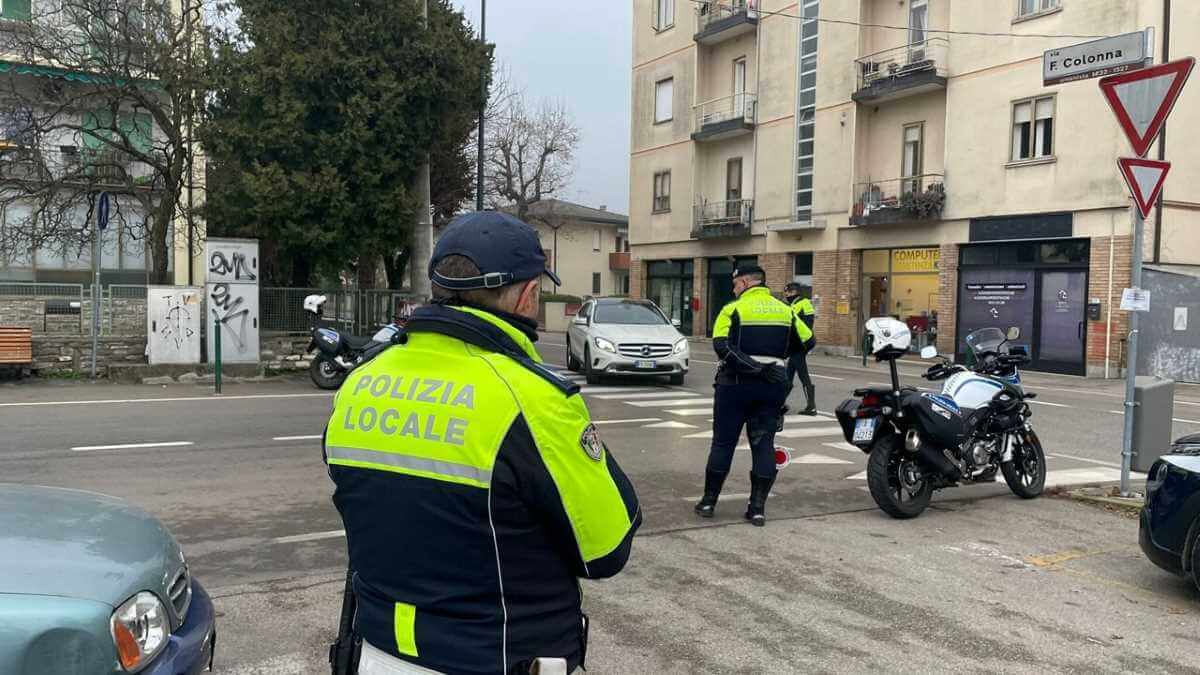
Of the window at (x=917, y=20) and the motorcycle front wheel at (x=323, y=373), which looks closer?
the motorcycle front wheel at (x=323, y=373)

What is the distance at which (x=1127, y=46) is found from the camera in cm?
843

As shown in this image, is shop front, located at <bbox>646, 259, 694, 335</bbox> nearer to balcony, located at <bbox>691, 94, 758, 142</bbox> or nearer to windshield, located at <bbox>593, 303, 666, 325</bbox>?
balcony, located at <bbox>691, 94, 758, 142</bbox>

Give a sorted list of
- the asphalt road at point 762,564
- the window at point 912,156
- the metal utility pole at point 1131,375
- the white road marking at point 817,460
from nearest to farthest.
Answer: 1. the asphalt road at point 762,564
2. the metal utility pole at point 1131,375
3. the white road marking at point 817,460
4. the window at point 912,156

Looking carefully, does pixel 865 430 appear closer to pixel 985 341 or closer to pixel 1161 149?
pixel 985 341

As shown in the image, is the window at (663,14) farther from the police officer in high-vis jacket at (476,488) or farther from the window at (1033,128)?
the police officer in high-vis jacket at (476,488)

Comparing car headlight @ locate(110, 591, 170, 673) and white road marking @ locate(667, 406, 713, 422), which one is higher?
car headlight @ locate(110, 591, 170, 673)

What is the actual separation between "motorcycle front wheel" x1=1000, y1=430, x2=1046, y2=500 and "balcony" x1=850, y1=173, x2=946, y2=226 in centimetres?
1737

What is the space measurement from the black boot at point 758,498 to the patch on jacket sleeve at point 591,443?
4.73m

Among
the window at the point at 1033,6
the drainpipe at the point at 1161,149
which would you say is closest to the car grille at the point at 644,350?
the drainpipe at the point at 1161,149

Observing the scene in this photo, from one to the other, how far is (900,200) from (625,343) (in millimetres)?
12625

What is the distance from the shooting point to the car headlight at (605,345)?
1559 centimetres

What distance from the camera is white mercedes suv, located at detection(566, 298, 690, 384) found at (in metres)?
15.6

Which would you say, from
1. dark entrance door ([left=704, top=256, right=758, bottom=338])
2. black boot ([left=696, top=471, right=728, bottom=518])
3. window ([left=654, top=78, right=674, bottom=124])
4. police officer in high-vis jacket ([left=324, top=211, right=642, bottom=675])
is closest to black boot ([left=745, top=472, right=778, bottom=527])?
black boot ([left=696, top=471, right=728, bottom=518])

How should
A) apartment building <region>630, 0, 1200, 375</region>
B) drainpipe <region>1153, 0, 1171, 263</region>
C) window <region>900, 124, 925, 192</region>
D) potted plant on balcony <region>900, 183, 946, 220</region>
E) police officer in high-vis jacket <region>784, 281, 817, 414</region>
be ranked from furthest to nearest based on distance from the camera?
window <region>900, 124, 925, 192</region> → potted plant on balcony <region>900, 183, 946, 220</region> → apartment building <region>630, 0, 1200, 375</region> → drainpipe <region>1153, 0, 1171, 263</region> → police officer in high-vis jacket <region>784, 281, 817, 414</region>
